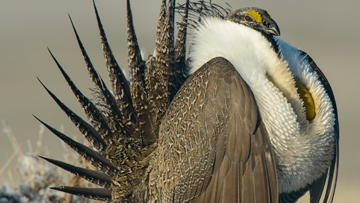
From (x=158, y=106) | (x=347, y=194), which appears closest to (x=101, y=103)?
(x=158, y=106)

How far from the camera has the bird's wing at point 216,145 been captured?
2312mm

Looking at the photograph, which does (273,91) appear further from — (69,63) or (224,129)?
(69,63)

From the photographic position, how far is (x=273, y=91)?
8.00ft

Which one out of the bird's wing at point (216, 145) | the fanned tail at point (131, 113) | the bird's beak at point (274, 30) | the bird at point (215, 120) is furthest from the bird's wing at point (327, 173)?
the fanned tail at point (131, 113)

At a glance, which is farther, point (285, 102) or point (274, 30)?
point (274, 30)

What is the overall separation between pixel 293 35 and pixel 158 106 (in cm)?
888

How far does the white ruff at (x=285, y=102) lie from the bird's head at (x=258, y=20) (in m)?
0.06

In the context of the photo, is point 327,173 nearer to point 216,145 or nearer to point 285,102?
point 285,102

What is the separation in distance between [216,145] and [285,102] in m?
0.39

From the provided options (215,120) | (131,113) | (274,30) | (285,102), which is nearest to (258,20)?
(274,30)

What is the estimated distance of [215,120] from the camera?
2.40m

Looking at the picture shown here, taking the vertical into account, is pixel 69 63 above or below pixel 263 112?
above

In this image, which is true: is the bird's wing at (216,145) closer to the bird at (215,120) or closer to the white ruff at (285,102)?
the bird at (215,120)

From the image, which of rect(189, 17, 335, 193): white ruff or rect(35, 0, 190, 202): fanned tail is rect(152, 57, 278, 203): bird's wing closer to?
rect(189, 17, 335, 193): white ruff
